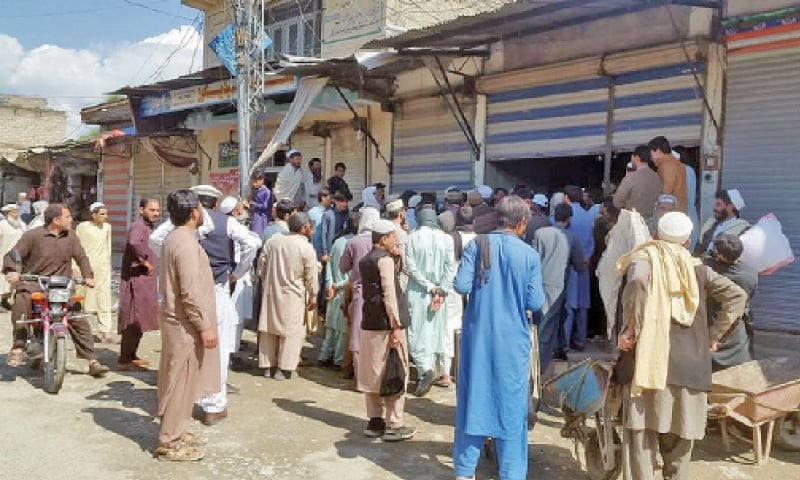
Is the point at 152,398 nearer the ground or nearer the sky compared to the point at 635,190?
nearer the ground

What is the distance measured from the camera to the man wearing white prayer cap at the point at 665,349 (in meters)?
3.78

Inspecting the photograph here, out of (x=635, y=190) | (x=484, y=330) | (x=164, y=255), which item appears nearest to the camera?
(x=484, y=330)

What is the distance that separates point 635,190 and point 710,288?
8.13 ft

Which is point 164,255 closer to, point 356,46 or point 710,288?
point 710,288

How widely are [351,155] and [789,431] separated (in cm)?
913

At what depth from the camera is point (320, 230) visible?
28.2 feet

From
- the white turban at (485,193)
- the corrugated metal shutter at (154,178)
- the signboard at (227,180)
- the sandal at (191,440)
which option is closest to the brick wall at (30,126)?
the corrugated metal shutter at (154,178)

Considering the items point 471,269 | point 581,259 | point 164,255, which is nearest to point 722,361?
point 581,259

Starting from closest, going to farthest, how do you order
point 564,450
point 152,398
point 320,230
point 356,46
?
point 564,450 → point 152,398 → point 320,230 → point 356,46

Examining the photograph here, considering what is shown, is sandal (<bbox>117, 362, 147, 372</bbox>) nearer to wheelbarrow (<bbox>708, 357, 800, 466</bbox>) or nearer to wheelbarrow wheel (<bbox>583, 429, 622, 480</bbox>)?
wheelbarrow wheel (<bbox>583, 429, 622, 480</bbox>)

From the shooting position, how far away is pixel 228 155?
1595 centimetres

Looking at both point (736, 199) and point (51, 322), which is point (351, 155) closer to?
point (51, 322)

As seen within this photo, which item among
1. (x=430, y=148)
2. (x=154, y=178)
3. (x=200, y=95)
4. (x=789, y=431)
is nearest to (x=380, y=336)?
(x=789, y=431)

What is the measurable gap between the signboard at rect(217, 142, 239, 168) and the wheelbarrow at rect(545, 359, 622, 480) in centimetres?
1239
